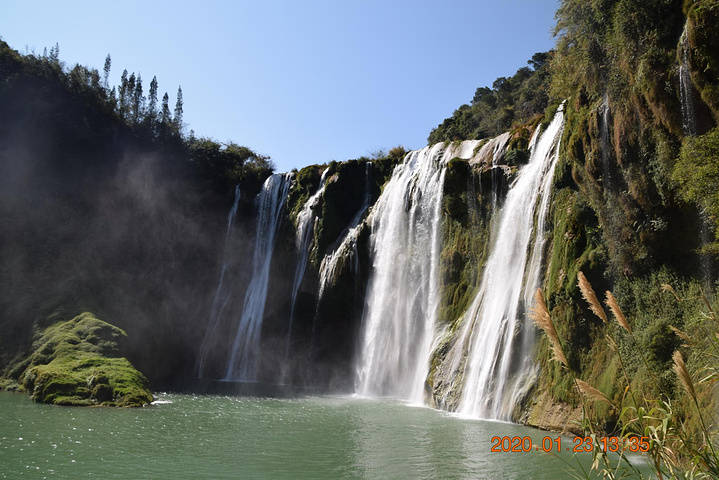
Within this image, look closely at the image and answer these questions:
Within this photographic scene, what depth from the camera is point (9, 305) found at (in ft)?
101

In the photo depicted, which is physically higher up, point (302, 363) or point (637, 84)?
point (637, 84)

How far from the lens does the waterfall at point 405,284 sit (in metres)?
24.0

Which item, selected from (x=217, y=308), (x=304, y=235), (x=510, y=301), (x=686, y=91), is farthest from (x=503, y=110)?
(x=686, y=91)

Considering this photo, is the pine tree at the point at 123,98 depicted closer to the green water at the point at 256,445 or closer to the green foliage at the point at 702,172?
the green water at the point at 256,445

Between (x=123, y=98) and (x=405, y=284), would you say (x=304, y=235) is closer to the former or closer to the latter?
(x=405, y=284)

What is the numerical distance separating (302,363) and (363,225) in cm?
866

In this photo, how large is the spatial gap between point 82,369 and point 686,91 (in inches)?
896

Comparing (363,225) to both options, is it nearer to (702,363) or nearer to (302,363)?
(302,363)

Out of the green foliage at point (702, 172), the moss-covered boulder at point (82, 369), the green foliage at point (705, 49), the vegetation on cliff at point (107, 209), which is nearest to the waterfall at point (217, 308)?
the vegetation on cliff at point (107, 209)

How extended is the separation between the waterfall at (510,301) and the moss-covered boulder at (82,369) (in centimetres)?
1227

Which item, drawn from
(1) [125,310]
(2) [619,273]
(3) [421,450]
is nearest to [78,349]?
(1) [125,310]

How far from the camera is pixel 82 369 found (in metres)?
21.8

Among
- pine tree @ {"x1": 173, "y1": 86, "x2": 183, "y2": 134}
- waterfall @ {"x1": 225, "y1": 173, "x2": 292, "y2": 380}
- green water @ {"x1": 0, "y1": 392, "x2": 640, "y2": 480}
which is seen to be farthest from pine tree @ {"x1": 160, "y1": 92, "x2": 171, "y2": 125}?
green water @ {"x1": 0, "y1": 392, "x2": 640, "y2": 480}

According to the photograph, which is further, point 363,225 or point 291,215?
point 291,215
